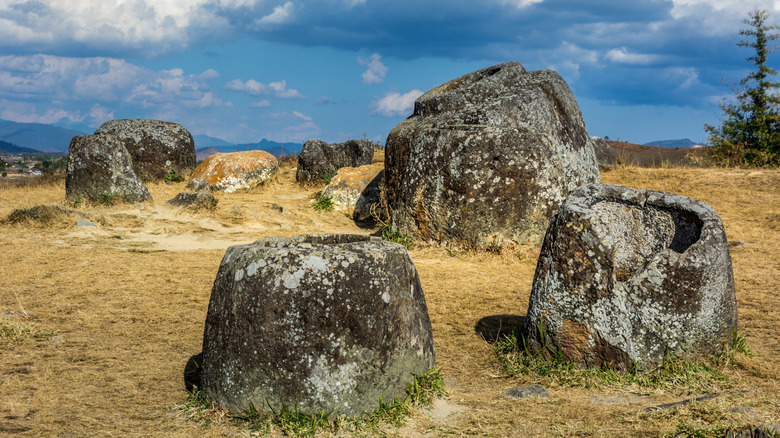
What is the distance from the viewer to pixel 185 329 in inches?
239

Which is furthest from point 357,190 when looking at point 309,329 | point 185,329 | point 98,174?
point 309,329

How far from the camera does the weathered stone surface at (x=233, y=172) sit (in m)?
16.5

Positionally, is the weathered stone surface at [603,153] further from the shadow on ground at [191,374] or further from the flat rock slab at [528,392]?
the shadow on ground at [191,374]

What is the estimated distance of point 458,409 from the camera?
4.15 meters

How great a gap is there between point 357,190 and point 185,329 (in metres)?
8.62

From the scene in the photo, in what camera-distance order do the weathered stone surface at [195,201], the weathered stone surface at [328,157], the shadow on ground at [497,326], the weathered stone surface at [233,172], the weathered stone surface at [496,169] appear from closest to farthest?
the shadow on ground at [497,326] < the weathered stone surface at [496,169] < the weathered stone surface at [195,201] < the weathered stone surface at [233,172] < the weathered stone surface at [328,157]

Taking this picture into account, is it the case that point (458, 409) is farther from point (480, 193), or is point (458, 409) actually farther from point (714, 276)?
point (480, 193)

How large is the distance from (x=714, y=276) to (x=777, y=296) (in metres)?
3.48

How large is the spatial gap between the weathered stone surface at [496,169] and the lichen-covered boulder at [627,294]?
13.4 feet

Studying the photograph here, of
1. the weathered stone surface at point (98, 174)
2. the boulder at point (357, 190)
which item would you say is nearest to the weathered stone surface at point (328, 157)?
the boulder at point (357, 190)

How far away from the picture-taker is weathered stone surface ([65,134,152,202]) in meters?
13.6

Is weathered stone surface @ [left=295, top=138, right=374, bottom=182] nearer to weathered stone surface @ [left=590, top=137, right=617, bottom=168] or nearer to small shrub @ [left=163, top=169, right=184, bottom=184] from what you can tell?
small shrub @ [left=163, top=169, right=184, bottom=184]

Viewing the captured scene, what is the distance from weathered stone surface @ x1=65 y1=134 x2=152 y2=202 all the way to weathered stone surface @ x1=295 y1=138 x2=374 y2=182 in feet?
17.6

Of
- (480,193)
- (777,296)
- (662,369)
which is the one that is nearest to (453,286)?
(480,193)
